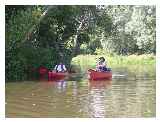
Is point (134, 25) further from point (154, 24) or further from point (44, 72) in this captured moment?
point (44, 72)

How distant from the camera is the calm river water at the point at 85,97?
5.38 meters

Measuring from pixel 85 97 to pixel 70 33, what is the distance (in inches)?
28.2

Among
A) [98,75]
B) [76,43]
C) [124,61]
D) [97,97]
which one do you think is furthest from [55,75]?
[124,61]

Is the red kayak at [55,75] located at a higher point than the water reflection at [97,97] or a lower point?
higher

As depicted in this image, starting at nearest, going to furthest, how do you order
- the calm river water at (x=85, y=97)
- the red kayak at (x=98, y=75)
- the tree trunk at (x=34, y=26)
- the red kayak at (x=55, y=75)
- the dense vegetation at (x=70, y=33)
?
1. the calm river water at (x=85, y=97)
2. the dense vegetation at (x=70, y=33)
3. the tree trunk at (x=34, y=26)
4. the red kayak at (x=98, y=75)
5. the red kayak at (x=55, y=75)

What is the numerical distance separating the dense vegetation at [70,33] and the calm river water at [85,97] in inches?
11.9

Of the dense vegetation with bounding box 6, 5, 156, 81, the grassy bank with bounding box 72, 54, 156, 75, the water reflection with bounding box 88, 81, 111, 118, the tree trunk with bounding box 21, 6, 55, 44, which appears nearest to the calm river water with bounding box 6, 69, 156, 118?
the water reflection with bounding box 88, 81, 111, 118

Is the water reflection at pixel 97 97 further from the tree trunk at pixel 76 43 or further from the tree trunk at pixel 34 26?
the tree trunk at pixel 34 26

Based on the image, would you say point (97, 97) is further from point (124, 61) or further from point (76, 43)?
point (76, 43)

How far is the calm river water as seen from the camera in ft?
17.6

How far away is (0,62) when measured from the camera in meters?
5.35

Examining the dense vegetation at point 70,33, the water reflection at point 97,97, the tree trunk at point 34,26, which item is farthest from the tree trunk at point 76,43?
the water reflection at point 97,97

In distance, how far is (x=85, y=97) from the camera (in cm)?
613

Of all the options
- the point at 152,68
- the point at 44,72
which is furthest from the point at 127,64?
the point at 44,72
